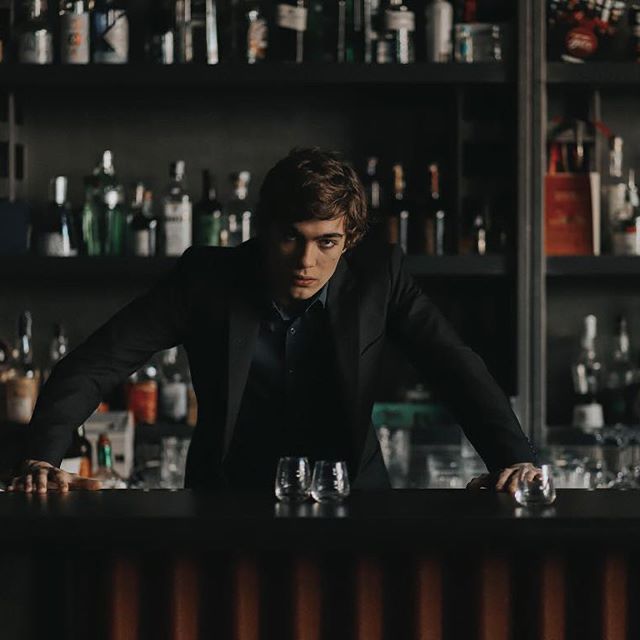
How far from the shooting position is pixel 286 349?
2.19m

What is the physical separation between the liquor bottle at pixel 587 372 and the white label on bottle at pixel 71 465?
138 cm

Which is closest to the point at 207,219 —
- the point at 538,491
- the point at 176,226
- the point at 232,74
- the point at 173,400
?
the point at 176,226

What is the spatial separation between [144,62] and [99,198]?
1.38 ft

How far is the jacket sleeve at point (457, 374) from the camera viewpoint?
2047 mm

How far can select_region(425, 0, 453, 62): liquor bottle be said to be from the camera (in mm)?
3166

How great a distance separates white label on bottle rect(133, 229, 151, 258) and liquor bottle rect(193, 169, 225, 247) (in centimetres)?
13

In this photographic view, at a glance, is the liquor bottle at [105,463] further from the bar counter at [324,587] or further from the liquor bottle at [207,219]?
the bar counter at [324,587]

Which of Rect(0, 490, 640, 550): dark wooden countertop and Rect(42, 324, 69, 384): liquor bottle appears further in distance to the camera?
Rect(42, 324, 69, 384): liquor bottle

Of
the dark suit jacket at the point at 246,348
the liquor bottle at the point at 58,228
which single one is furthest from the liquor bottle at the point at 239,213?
the dark suit jacket at the point at 246,348

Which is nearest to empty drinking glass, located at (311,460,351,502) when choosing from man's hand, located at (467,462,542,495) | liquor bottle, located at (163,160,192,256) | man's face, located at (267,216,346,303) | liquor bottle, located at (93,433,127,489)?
man's hand, located at (467,462,542,495)

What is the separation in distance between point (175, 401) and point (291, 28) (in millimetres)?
1086

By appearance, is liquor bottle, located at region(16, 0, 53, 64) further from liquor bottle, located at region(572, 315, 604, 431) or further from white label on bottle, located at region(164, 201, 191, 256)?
liquor bottle, located at region(572, 315, 604, 431)

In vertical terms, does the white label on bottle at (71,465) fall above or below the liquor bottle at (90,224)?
below

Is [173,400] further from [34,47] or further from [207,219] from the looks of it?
[34,47]
